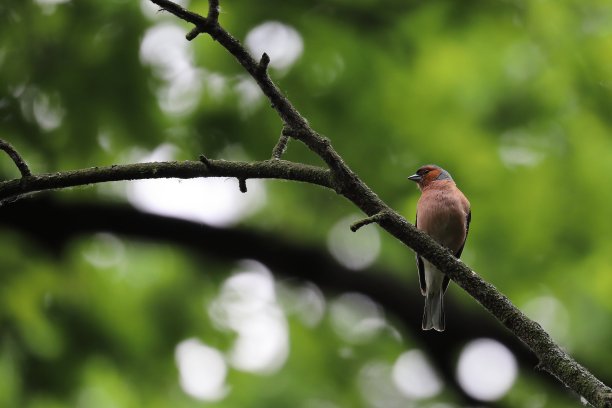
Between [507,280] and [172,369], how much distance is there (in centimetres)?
322

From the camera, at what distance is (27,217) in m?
6.92

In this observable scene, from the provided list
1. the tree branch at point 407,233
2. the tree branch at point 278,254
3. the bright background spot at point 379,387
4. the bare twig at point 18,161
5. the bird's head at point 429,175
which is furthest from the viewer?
the bright background spot at point 379,387

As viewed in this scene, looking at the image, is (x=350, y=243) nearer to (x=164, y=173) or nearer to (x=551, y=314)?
(x=551, y=314)

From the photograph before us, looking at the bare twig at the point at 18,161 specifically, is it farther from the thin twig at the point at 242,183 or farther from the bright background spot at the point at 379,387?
the bright background spot at the point at 379,387

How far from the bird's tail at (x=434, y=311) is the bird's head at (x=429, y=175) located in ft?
3.19

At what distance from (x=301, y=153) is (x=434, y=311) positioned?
1827 mm

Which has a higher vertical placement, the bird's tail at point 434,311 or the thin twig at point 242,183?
the bird's tail at point 434,311

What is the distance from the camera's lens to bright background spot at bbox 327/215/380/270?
319 inches

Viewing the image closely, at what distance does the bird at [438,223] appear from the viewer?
633cm

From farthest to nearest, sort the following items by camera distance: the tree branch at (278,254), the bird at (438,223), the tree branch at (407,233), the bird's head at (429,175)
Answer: the tree branch at (278,254)
the bird's head at (429,175)
the bird at (438,223)
the tree branch at (407,233)

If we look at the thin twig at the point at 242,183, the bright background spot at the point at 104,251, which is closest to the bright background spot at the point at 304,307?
the bright background spot at the point at 104,251

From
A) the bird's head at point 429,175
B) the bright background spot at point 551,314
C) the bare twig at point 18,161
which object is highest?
→ the bird's head at point 429,175

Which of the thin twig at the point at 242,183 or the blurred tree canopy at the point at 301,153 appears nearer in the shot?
the thin twig at the point at 242,183

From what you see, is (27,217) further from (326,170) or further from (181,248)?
(326,170)
